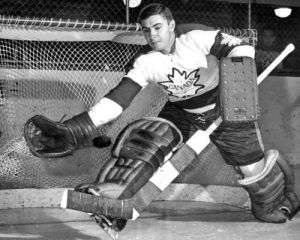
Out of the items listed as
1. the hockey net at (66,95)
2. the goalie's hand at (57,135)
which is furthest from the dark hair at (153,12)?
the hockey net at (66,95)

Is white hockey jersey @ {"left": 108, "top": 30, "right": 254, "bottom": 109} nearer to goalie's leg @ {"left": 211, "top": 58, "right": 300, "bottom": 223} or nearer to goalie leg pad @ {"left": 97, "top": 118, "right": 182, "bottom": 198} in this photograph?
goalie leg pad @ {"left": 97, "top": 118, "right": 182, "bottom": 198}

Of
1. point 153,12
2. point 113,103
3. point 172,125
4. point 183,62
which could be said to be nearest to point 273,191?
point 172,125

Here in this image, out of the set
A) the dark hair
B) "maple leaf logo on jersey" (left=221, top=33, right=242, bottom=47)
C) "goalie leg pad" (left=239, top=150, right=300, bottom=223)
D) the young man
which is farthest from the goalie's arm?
"goalie leg pad" (left=239, top=150, right=300, bottom=223)

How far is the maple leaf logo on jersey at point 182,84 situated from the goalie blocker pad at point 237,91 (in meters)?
0.34

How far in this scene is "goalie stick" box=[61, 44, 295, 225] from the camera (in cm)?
223

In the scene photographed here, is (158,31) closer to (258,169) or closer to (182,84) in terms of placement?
(182,84)

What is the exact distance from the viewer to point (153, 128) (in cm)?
261

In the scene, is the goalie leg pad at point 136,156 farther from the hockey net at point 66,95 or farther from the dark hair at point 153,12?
the hockey net at point 66,95

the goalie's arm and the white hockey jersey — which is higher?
the white hockey jersey

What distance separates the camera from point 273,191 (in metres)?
2.92

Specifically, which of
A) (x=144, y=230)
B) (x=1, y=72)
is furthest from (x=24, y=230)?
(x=1, y=72)

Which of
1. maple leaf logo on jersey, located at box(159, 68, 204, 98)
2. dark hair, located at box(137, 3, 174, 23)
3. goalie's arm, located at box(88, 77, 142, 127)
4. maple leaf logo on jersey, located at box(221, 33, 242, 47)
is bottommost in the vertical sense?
goalie's arm, located at box(88, 77, 142, 127)

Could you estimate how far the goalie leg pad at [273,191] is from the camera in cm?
288

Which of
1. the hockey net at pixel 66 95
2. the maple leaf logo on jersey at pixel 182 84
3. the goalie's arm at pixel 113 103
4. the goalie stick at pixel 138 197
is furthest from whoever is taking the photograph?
the hockey net at pixel 66 95
